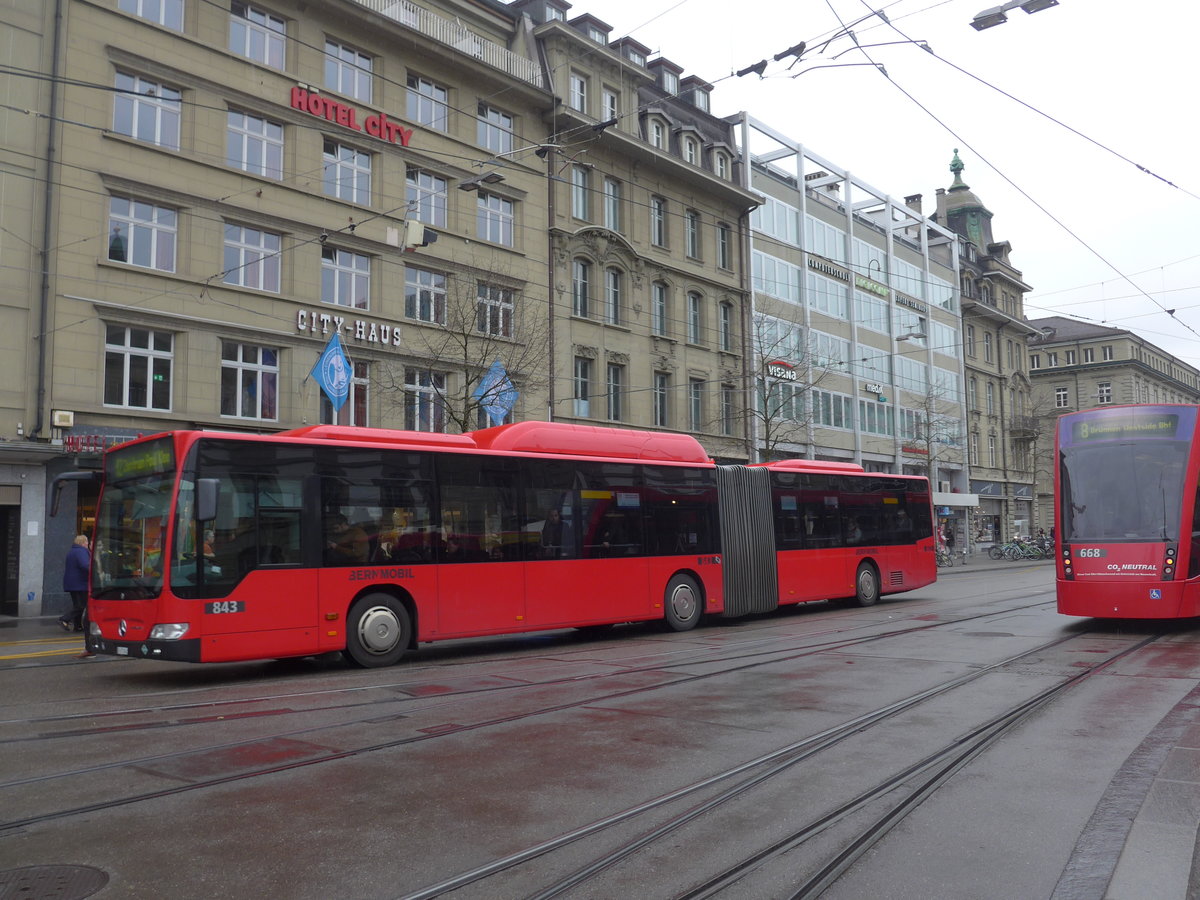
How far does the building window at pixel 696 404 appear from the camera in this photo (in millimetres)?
36375

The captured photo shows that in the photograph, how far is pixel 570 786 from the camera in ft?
19.8

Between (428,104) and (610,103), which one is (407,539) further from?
(610,103)

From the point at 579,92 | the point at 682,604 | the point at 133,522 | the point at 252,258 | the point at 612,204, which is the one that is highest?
the point at 579,92

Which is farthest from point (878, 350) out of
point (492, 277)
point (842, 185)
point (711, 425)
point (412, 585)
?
point (412, 585)

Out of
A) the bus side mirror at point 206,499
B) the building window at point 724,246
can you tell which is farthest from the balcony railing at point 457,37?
the bus side mirror at point 206,499

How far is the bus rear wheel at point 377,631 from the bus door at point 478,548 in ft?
1.89

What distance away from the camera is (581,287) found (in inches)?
1273

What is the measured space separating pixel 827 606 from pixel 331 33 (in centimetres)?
1894

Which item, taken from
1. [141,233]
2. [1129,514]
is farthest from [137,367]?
[1129,514]

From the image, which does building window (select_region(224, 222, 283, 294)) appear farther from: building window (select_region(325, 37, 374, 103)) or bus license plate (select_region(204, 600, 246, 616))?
bus license plate (select_region(204, 600, 246, 616))

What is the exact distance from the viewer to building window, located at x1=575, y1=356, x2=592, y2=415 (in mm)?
31797

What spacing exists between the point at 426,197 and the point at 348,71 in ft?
12.2

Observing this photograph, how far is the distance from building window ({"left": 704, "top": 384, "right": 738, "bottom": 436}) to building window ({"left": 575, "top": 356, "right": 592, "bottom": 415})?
7.35 metres

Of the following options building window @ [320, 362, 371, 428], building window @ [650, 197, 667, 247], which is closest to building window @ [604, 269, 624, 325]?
building window @ [650, 197, 667, 247]
